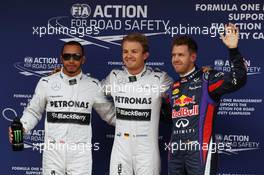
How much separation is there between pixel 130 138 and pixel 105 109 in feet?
1.32

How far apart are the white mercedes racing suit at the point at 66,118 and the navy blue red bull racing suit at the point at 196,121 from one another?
0.73 meters

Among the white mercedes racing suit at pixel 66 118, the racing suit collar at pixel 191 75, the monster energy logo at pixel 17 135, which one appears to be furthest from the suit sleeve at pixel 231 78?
the monster energy logo at pixel 17 135

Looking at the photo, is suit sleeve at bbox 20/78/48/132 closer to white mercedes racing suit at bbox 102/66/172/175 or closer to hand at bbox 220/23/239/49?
white mercedes racing suit at bbox 102/66/172/175

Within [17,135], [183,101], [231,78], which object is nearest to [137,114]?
[183,101]

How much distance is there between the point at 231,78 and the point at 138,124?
0.89 metres

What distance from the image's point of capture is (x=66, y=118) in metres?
3.84

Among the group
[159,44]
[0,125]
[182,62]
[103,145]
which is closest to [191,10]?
[159,44]

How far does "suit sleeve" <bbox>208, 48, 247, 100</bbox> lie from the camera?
10.7 ft

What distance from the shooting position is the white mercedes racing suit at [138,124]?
3.75m

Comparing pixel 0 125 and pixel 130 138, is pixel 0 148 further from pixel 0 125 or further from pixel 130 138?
pixel 130 138

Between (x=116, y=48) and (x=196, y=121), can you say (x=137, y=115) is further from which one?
(x=116, y=48)

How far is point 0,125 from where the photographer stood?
453cm

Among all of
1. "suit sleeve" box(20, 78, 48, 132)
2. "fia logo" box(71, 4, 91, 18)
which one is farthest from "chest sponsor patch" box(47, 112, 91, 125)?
"fia logo" box(71, 4, 91, 18)

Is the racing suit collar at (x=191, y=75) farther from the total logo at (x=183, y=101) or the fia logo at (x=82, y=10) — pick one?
the fia logo at (x=82, y=10)
